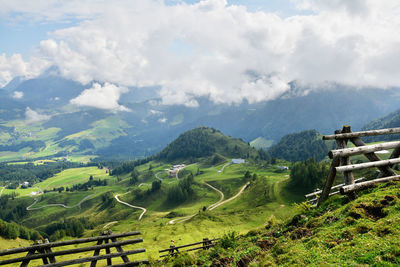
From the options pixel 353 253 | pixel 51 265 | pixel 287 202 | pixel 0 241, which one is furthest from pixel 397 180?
pixel 0 241

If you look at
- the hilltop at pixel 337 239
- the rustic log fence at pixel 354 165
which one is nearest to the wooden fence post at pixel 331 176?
the rustic log fence at pixel 354 165

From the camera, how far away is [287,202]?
101062mm

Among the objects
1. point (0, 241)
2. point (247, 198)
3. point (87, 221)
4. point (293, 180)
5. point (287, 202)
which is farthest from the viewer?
point (87, 221)

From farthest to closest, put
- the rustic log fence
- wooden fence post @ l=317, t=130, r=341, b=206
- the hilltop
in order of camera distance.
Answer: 1. wooden fence post @ l=317, t=130, r=341, b=206
2. the rustic log fence
3. the hilltop

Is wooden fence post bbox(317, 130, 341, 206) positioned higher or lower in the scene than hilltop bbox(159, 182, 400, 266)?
higher

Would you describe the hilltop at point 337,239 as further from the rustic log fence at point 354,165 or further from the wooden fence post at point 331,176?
the rustic log fence at point 354,165

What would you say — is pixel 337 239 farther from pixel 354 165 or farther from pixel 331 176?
pixel 354 165

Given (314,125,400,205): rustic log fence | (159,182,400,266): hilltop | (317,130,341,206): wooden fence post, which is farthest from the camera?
(317,130,341,206): wooden fence post

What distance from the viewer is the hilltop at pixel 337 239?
1059 cm

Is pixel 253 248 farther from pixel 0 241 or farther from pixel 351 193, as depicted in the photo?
pixel 0 241

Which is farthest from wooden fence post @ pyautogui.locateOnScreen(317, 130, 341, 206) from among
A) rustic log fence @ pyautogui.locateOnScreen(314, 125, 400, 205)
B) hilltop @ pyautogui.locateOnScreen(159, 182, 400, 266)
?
hilltop @ pyautogui.locateOnScreen(159, 182, 400, 266)

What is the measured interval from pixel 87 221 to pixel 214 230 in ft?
552

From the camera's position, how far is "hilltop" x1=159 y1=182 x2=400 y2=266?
10.6 m

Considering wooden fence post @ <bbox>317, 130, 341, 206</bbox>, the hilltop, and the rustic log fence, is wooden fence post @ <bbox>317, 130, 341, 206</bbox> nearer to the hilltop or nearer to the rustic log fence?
the rustic log fence
